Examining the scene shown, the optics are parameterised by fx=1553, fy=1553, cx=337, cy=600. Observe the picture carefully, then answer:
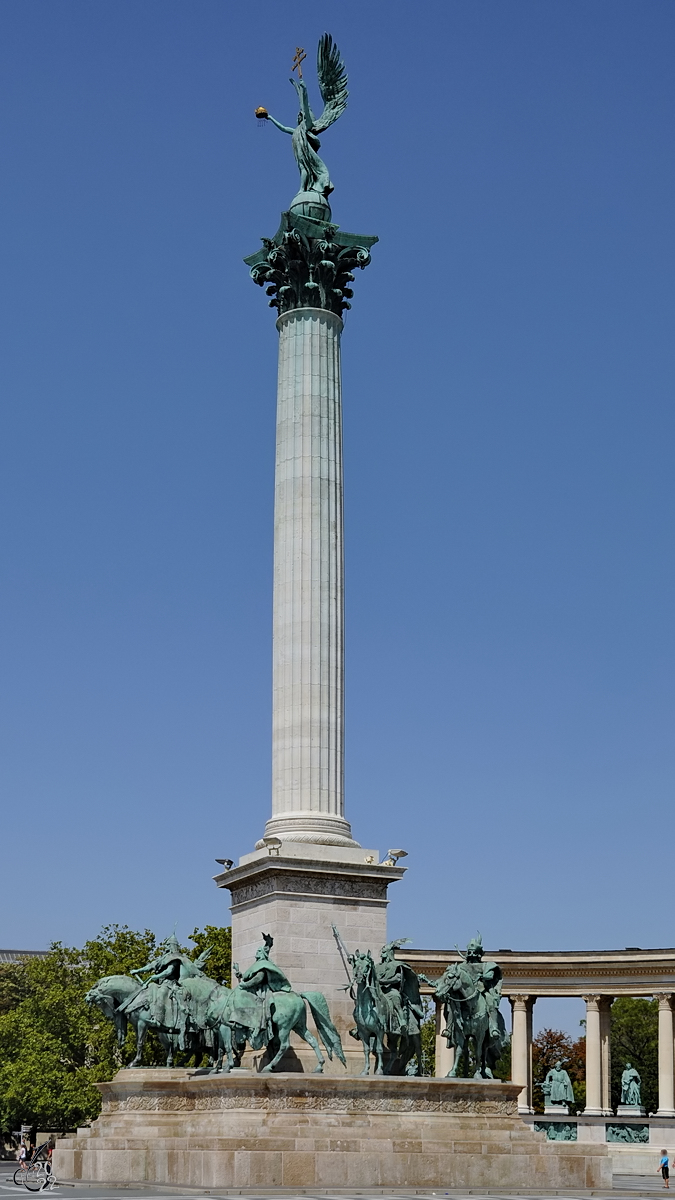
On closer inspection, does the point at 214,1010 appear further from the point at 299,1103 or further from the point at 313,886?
the point at 313,886

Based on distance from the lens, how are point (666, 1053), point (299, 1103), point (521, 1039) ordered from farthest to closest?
point (521, 1039)
point (666, 1053)
point (299, 1103)

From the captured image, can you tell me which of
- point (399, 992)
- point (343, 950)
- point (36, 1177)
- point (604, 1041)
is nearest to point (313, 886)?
point (343, 950)

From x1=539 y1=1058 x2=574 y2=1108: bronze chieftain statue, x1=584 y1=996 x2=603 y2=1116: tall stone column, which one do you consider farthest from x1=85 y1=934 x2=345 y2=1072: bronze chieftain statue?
x1=539 y1=1058 x2=574 y2=1108: bronze chieftain statue

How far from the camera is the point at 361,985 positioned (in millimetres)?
40062

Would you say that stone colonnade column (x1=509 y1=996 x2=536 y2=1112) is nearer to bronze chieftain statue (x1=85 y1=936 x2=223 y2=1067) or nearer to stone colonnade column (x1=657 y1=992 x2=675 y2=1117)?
stone colonnade column (x1=657 y1=992 x2=675 y2=1117)

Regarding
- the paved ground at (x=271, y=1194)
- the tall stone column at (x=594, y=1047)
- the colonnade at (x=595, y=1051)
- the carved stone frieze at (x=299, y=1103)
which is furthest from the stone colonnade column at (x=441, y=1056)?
the paved ground at (x=271, y=1194)

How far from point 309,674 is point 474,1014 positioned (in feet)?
36.3

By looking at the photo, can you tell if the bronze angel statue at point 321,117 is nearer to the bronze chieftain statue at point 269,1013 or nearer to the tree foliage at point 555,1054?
the bronze chieftain statue at point 269,1013

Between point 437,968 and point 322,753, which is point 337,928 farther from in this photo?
point 437,968

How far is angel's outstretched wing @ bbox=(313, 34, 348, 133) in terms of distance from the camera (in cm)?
5331

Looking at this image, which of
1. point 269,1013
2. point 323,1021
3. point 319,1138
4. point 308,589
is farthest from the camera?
point 308,589

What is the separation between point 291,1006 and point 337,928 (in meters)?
4.72

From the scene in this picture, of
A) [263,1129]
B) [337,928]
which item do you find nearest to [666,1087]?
[337,928]

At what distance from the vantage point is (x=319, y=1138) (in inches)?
1436
